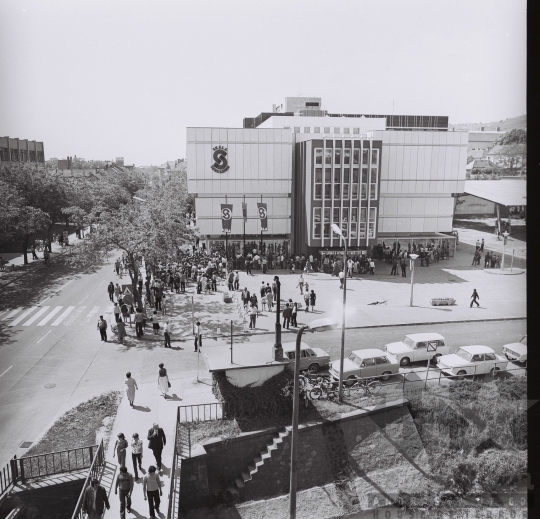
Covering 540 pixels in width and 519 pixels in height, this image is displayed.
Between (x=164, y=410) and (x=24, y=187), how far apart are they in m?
26.9

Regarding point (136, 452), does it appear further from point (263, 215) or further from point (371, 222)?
point (371, 222)

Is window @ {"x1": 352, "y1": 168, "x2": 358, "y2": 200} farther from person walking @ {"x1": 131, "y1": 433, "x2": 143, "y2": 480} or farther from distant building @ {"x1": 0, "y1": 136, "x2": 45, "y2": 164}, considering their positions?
person walking @ {"x1": 131, "y1": 433, "x2": 143, "y2": 480}

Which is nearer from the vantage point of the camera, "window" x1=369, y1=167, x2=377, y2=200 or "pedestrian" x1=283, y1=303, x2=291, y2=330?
"pedestrian" x1=283, y1=303, x2=291, y2=330

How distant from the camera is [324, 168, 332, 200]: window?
33.5 meters

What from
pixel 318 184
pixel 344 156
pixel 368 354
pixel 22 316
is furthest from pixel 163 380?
pixel 344 156

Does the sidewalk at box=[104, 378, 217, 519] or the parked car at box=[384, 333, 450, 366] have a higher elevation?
the parked car at box=[384, 333, 450, 366]

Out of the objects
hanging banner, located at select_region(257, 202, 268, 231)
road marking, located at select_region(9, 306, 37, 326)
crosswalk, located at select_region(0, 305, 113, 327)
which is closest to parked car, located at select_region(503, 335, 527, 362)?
crosswalk, located at select_region(0, 305, 113, 327)

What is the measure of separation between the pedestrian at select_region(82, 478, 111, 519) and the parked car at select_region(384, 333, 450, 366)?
38.1 feet

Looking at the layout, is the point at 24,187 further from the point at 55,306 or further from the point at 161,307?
the point at 161,307

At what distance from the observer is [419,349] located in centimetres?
1795

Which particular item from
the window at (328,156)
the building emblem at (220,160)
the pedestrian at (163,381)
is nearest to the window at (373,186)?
the window at (328,156)

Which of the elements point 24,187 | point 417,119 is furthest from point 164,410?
point 417,119

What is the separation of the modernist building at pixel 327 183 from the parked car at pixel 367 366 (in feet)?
58.7

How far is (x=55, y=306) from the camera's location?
24109 mm
